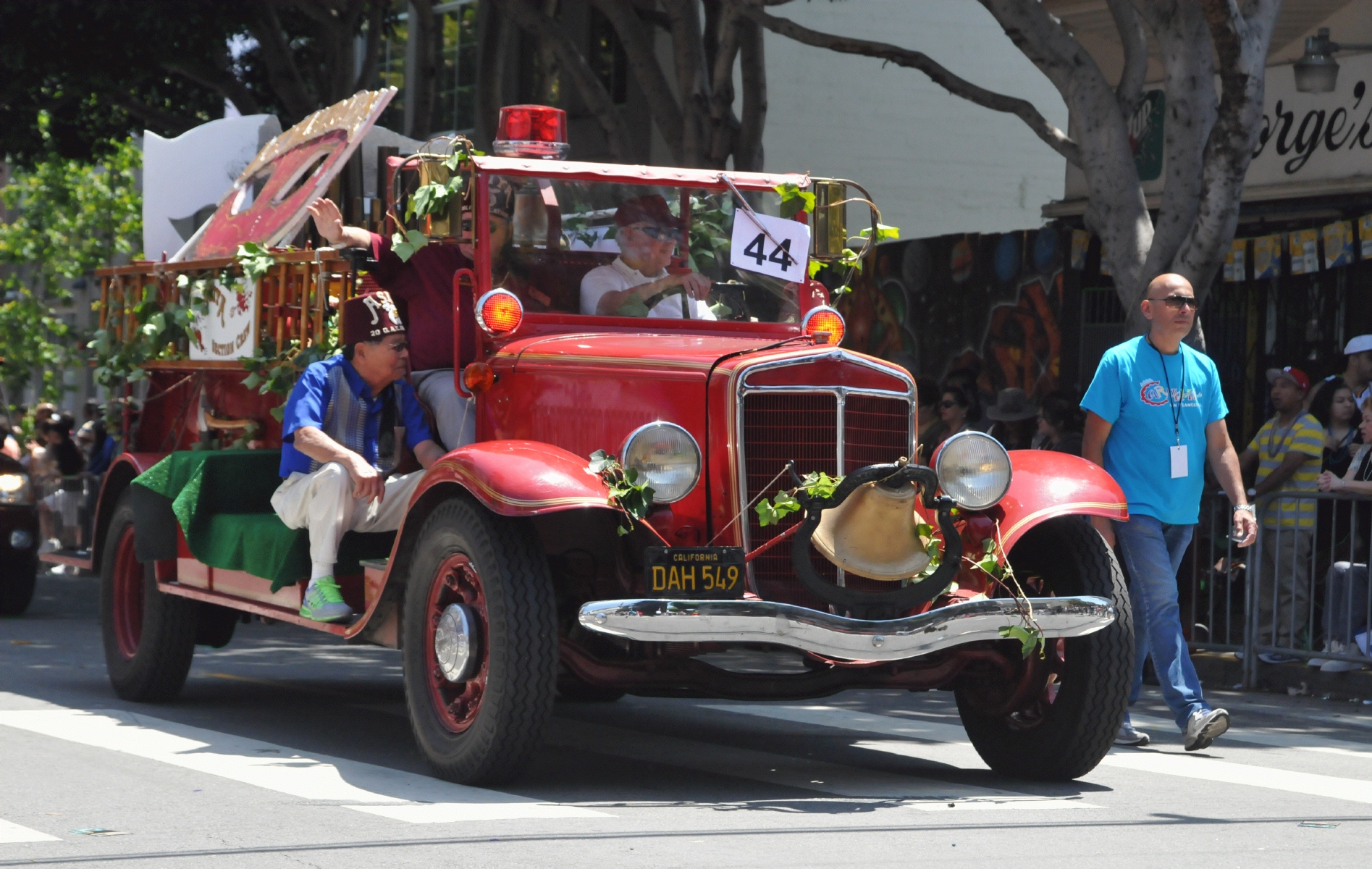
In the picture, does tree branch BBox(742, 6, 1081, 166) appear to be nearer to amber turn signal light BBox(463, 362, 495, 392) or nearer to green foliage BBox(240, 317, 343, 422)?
green foliage BBox(240, 317, 343, 422)

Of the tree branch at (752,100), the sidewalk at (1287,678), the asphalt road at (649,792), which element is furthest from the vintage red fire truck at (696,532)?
the tree branch at (752,100)

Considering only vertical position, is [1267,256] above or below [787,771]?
above

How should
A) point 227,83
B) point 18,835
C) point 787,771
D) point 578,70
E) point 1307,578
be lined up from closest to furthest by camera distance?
point 18,835 → point 787,771 → point 1307,578 → point 578,70 → point 227,83

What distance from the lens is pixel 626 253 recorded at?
26.9ft

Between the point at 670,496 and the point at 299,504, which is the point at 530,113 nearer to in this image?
the point at 299,504

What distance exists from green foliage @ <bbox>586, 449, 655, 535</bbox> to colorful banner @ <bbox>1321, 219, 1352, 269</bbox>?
951 cm

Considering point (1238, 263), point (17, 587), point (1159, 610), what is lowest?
point (17, 587)

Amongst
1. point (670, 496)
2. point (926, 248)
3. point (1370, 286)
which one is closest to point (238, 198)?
point (670, 496)

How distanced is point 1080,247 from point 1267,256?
7.67 feet

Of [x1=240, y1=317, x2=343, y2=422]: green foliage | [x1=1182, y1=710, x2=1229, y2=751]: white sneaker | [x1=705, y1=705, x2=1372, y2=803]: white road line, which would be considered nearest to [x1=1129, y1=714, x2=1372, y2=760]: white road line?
[x1=705, y1=705, x2=1372, y2=803]: white road line

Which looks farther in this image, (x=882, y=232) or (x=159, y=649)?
(x=159, y=649)

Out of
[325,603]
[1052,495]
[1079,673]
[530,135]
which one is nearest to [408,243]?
[530,135]

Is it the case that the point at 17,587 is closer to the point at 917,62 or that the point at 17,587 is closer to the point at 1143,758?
the point at 917,62

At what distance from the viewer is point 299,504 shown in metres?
7.98
